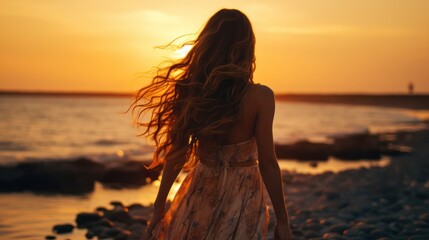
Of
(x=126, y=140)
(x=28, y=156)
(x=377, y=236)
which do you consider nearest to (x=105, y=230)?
→ (x=377, y=236)

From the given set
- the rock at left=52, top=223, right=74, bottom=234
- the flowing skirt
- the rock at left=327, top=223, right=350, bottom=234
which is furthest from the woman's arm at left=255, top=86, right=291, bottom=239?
the rock at left=52, top=223, right=74, bottom=234

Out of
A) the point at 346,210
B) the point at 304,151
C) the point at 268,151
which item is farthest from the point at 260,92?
the point at 304,151

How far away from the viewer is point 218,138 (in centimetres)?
345

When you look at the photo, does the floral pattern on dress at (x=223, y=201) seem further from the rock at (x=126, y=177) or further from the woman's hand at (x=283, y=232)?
the rock at (x=126, y=177)

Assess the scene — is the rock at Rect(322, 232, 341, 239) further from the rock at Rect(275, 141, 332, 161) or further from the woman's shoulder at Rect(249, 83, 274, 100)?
the rock at Rect(275, 141, 332, 161)

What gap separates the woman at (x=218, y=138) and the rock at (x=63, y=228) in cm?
612

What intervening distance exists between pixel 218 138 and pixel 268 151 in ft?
1.04

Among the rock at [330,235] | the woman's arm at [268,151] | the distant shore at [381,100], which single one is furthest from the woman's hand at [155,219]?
the distant shore at [381,100]

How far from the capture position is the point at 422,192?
10914mm

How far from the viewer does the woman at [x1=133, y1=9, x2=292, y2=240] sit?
331 centimetres

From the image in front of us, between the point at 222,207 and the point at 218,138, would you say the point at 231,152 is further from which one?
the point at 222,207

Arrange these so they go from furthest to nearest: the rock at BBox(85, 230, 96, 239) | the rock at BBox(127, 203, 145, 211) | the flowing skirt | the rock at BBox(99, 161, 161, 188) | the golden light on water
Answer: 1. the golden light on water
2. the rock at BBox(99, 161, 161, 188)
3. the rock at BBox(127, 203, 145, 211)
4. the rock at BBox(85, 230, 96, 239)
5. the flowing skirt

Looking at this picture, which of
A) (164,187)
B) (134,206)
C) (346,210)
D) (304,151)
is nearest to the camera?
(164,187)

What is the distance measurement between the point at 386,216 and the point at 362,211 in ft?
2.22
